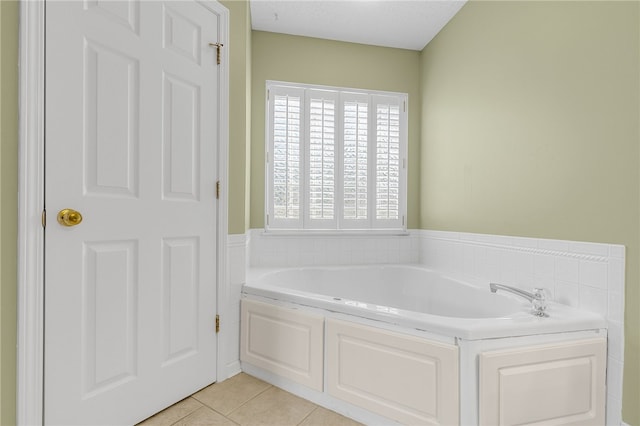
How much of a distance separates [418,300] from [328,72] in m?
2.12

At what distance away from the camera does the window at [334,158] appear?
289cm

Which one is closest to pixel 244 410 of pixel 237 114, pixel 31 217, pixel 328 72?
pixel 31 217

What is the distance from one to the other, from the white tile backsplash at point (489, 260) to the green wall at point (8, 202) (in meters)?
0.97

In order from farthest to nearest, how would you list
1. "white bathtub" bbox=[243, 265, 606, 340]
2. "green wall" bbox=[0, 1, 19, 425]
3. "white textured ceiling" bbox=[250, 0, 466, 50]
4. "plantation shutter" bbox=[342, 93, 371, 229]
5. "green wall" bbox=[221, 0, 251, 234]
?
"plantation shutter" bbox=[342, 93, 371, 229] < "white textured ceiling" bbox=[250, 0, 466, 50] < "green wall" bbox=[221, 0, 251, 234] < "white bathtub" bbox=[243, 265, 606, 340] < "green wall" bbox=[0, 1, 19, 425]

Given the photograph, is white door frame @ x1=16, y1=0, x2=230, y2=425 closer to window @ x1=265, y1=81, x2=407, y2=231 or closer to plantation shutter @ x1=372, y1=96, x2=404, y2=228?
window @ x1=265, y1=81, x2=407, y2=231

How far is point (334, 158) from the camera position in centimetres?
298

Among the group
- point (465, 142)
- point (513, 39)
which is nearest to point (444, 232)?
point (465, 142)

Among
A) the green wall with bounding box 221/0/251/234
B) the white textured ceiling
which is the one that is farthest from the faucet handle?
the white textured ceiling

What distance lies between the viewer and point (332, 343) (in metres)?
1.67

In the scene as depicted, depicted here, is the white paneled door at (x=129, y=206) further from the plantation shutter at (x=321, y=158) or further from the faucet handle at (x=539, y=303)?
the faucet handle at (x=539, y=303)

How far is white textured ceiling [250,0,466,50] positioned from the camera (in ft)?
8.30

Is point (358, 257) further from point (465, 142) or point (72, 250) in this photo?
point (72, 250)

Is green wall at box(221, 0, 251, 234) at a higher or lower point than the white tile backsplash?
higher

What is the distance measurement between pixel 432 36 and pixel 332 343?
2.73 meters
